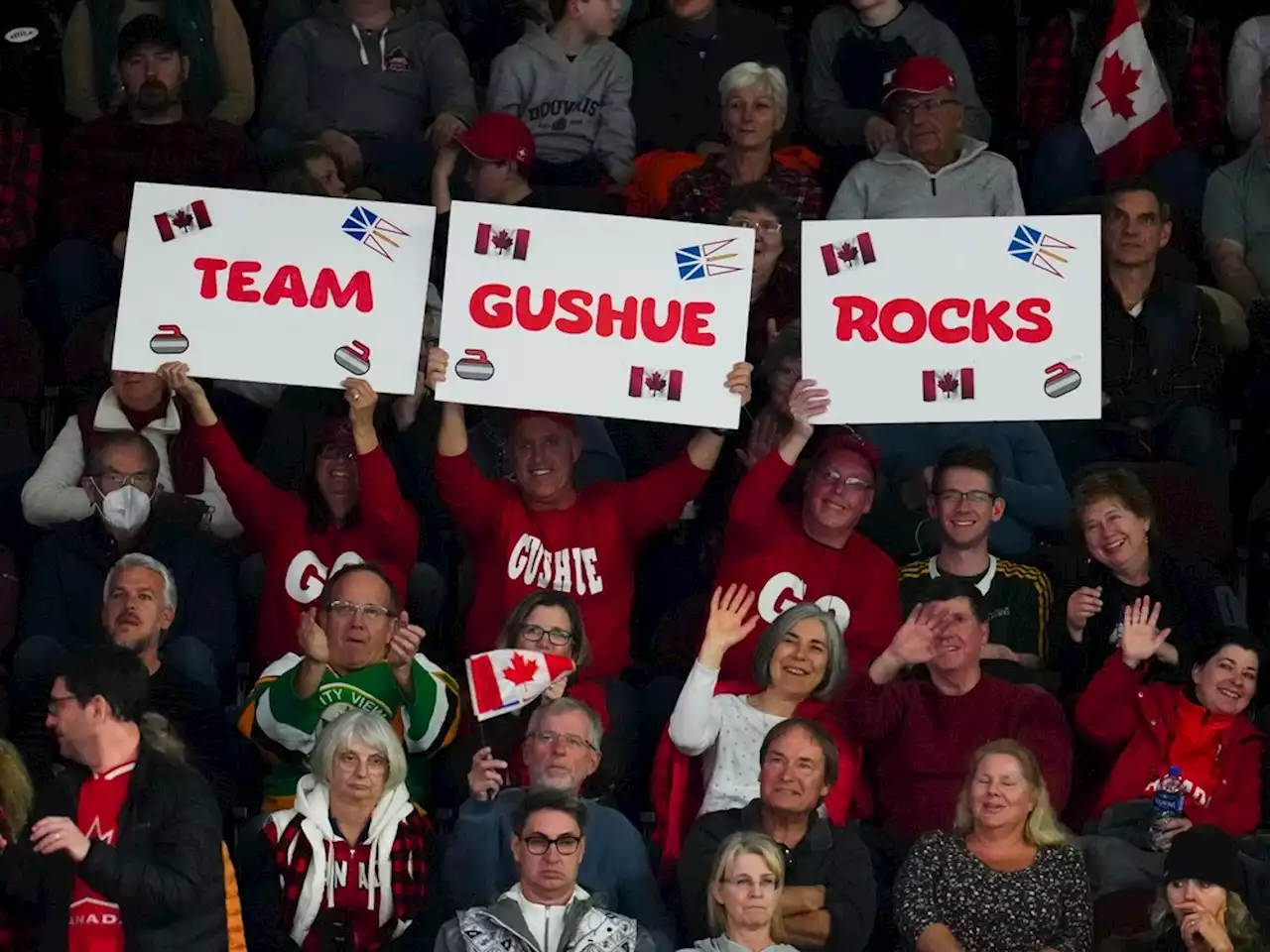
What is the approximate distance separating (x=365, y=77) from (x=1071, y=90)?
2332 millimetres

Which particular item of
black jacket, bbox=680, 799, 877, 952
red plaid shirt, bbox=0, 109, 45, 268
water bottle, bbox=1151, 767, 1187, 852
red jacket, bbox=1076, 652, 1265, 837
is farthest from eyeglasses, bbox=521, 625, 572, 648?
red plaid shirt, bbox=0, 109, 45, 268

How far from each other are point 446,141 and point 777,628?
2569 mm

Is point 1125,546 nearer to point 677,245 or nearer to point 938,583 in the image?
point 938,583

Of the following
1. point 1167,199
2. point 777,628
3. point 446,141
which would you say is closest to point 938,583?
point 777,628

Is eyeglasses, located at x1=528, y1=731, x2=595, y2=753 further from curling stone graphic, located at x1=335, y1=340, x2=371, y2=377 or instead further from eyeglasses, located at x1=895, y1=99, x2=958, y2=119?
eyeglasses, located at x1=895, y1=99, x2=958, y2=119

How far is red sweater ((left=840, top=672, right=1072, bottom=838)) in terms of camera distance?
23.1 ft

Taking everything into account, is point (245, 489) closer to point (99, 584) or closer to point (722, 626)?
point (99, 584)

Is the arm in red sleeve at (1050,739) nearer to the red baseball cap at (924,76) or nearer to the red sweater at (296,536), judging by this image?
the red sweater at (296,536)

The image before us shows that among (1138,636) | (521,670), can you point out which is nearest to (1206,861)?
(1138,636)

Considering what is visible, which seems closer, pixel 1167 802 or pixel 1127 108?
pixel 1167 802

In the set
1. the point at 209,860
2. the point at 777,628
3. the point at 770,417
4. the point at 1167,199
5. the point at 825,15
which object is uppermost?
the point at 825,15

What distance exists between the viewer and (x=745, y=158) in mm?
8727

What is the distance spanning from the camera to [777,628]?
279 inches

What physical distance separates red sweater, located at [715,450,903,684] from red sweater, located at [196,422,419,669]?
0.88 meters
